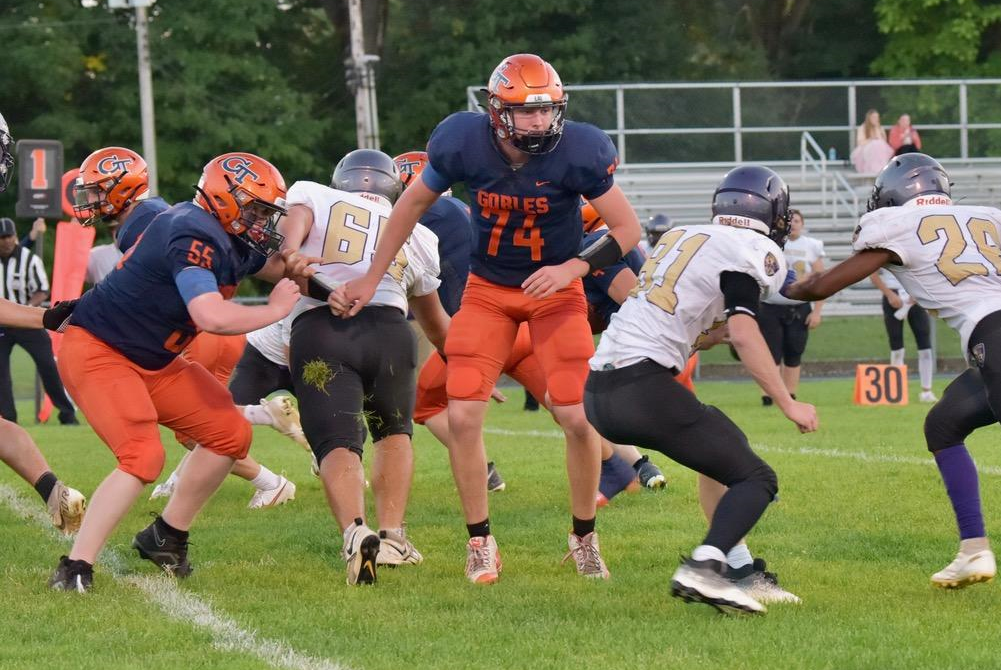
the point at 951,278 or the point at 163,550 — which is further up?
the point at 951,278

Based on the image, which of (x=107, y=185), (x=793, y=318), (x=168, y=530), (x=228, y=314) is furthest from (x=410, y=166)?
(x=793, y=318)

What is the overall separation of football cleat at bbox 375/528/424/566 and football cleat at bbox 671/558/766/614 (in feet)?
5.43

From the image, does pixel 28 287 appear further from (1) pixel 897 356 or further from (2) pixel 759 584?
(2) pixel 759 584

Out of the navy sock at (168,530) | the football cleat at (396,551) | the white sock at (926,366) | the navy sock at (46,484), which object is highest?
the navy sock at (46,484)

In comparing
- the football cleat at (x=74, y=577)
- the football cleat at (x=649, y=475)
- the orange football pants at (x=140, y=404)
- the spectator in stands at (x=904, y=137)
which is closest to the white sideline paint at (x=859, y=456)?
the football cleat at (x=649, y=475)

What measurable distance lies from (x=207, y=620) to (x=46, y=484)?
1812mm

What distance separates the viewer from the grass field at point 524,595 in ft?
15.7

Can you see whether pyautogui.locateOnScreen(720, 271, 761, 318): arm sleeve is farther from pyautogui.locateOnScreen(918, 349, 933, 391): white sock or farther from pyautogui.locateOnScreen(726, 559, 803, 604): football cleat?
pyautogui.locateOnScreen(918, 349, 933, 391): white sock

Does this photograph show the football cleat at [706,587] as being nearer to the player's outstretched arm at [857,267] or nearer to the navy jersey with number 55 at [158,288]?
the player's outstretched arm at [857,267]

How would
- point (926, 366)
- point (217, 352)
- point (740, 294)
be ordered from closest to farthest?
point (740, 294)
point (217, 352)
point (926, 366)

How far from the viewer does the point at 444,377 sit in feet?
25.2

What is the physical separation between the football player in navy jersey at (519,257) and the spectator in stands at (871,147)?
55.2 ft

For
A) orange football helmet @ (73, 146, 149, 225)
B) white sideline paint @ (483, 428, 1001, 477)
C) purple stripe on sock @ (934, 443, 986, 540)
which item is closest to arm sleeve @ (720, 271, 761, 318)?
purple stripe on sock @ (934, 443, 986, 540)

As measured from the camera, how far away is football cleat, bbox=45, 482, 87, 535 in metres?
6.68
